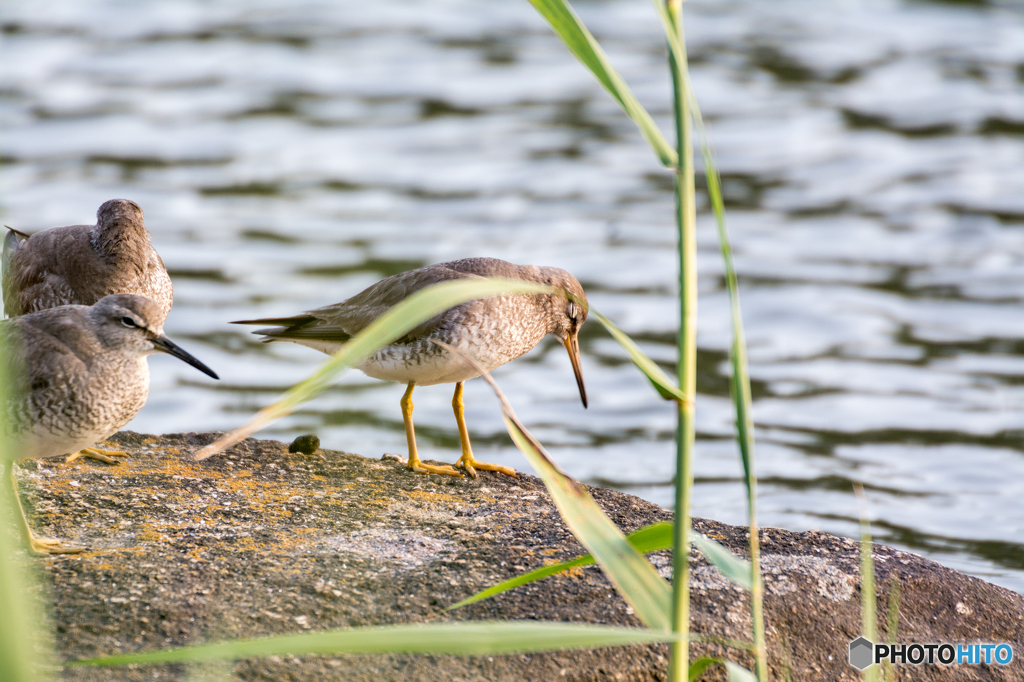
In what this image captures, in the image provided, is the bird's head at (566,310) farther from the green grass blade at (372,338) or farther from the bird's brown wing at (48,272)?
the green grass blade at (372,338)

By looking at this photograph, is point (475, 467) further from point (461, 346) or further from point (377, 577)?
point (377, 577)

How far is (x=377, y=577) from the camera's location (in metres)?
3.49

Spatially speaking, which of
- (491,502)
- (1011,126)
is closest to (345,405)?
(491,502)

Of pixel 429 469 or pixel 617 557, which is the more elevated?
pixel 617 557

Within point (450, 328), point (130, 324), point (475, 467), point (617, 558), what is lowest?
point (475, 467)

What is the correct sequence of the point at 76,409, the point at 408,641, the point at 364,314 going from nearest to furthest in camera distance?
1. the point at 408,641
2. the point at 76,409
3. the point at 364,314

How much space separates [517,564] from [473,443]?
3.97m

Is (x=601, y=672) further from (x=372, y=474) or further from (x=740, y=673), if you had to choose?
(x=372, y=474)

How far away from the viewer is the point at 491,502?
4.45m

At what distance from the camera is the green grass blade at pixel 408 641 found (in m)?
1.57

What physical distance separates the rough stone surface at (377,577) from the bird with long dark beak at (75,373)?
33 centimetres

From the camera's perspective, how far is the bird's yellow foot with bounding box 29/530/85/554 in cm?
345

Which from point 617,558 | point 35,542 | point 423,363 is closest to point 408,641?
point 617,558

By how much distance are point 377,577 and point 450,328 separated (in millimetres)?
1680
